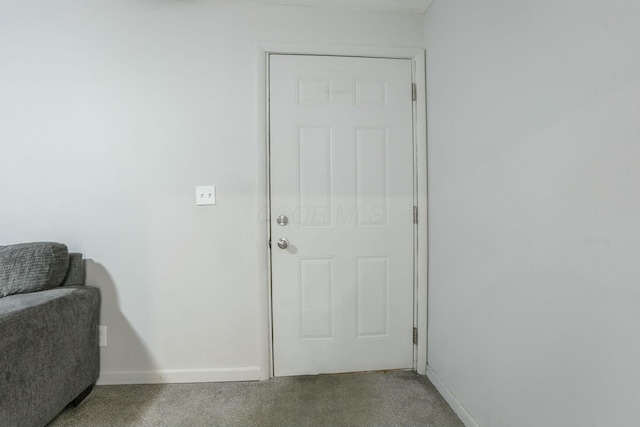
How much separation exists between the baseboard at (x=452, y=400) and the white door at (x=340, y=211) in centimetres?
21

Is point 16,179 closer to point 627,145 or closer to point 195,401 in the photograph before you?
point 195,401

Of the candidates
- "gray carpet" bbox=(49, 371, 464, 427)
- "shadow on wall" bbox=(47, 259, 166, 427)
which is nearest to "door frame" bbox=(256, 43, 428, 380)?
"gray carpet" bbox=(49, 371, 464, 427)

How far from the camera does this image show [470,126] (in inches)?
54.0

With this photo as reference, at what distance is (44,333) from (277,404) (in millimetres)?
1163

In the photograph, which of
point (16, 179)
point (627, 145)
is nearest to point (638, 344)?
point (627, 145)

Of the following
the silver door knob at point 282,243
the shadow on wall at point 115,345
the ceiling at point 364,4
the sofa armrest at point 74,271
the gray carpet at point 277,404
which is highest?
the ceiling at point 364,4

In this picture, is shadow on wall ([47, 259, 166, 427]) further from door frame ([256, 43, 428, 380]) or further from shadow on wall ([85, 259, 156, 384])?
door frame ([256, 43, 428, 380])

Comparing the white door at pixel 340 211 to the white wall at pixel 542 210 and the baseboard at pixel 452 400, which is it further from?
the white wall at pixel 542 210

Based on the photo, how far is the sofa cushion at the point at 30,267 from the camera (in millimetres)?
1449

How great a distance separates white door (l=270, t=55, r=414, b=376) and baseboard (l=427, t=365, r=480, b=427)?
210 mm

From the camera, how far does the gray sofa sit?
1169 mm

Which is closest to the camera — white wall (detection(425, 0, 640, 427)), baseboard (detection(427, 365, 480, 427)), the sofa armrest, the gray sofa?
white wall (detection(425, 0, 640, 427))

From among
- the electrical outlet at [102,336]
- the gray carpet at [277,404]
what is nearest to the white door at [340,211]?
the gray carpet at [277,404]

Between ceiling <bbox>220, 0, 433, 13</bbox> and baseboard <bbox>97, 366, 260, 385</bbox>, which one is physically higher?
ceiling <bbox>220, 0, 433, 13</bbox>
